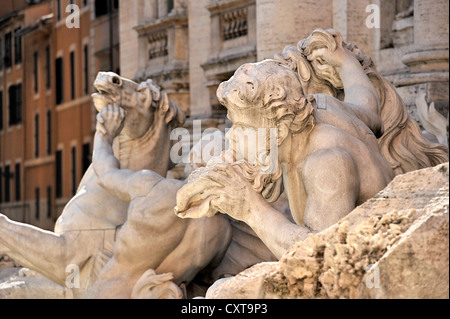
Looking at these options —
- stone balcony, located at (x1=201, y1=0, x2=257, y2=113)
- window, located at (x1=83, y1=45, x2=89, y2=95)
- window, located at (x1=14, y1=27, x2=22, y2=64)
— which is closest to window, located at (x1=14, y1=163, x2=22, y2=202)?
window, located at (x1=14, y1=27, x2=22, y2=64)

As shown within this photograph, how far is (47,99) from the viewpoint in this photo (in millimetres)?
39125

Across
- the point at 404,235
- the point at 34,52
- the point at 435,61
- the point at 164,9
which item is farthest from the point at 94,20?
the point at 404,235

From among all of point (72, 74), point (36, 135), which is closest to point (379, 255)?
point (72, 74)

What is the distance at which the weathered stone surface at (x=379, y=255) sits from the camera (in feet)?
11.5

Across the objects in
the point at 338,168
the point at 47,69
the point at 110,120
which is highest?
the point at 47,69

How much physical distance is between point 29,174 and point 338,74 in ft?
115

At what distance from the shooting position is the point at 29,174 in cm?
4094

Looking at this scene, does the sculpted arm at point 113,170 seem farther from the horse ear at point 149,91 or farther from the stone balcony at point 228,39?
the stone balcony at point 228,39

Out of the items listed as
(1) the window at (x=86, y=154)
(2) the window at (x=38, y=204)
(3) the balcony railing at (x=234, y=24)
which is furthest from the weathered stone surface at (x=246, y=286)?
(2) the window at (x=38, y=204)

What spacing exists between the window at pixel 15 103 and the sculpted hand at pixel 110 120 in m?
34.4

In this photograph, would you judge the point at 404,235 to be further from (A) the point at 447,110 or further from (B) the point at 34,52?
(B) the point at 34,52

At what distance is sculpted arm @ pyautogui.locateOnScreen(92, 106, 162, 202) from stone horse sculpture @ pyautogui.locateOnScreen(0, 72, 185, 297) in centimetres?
11

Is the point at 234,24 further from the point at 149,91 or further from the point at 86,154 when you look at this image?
the point at 86,154

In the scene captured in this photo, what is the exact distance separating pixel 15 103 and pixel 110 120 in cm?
3516
